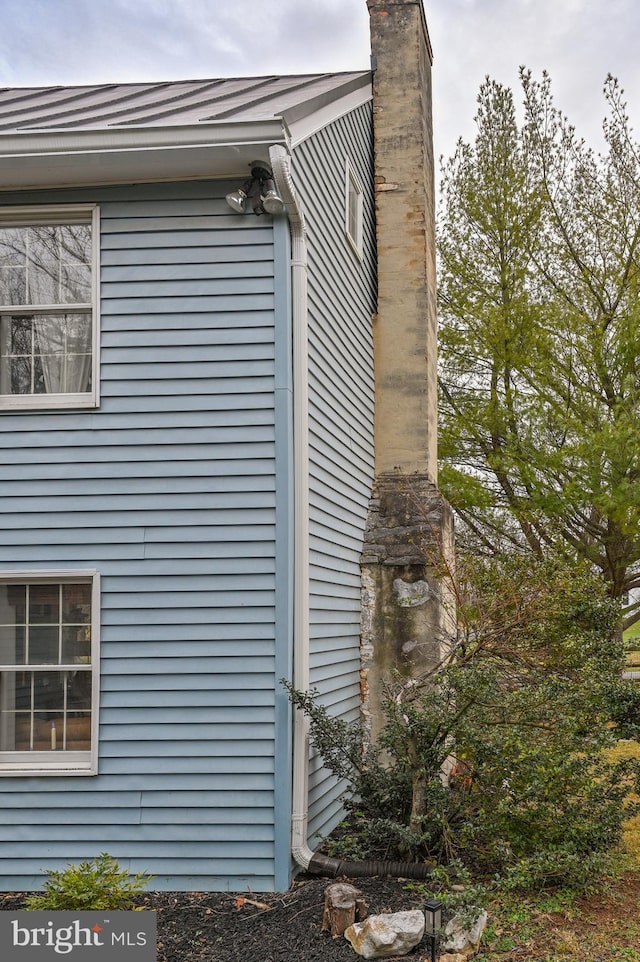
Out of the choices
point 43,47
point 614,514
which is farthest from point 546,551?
point 43,47

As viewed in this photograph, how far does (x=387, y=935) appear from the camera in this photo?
17.5 ft

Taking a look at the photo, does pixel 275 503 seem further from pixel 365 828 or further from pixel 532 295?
pixel 532 295

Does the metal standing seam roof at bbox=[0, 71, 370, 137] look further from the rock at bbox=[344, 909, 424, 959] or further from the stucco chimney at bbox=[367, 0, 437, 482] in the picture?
the rock at bbox=[344, 909, 424, 959]

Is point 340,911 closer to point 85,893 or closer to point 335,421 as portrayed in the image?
point 85,893

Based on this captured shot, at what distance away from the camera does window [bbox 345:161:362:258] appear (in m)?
9.57

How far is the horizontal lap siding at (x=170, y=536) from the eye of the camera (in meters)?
6.65

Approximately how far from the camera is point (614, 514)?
13391 mm

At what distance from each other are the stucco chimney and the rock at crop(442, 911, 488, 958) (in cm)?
575

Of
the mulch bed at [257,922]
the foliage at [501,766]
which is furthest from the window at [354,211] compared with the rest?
the mulch bed at [257,922]

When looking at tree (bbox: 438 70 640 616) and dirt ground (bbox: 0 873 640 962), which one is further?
tree (bbox: 438 70 640 616)

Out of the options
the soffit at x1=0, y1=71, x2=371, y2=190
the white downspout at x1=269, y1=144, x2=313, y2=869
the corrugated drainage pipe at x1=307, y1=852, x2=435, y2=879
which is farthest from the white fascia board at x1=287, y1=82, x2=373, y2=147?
the corrugated drainage pipe at x1=307, y1=852, x2=435, y2=879

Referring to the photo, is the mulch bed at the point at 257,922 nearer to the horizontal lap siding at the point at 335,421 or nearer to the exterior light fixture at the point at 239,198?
the horizontal lap siding at the point at 335,421

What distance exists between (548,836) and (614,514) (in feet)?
25.4

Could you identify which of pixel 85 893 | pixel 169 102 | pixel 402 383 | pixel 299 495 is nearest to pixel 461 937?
pixel 85 893
